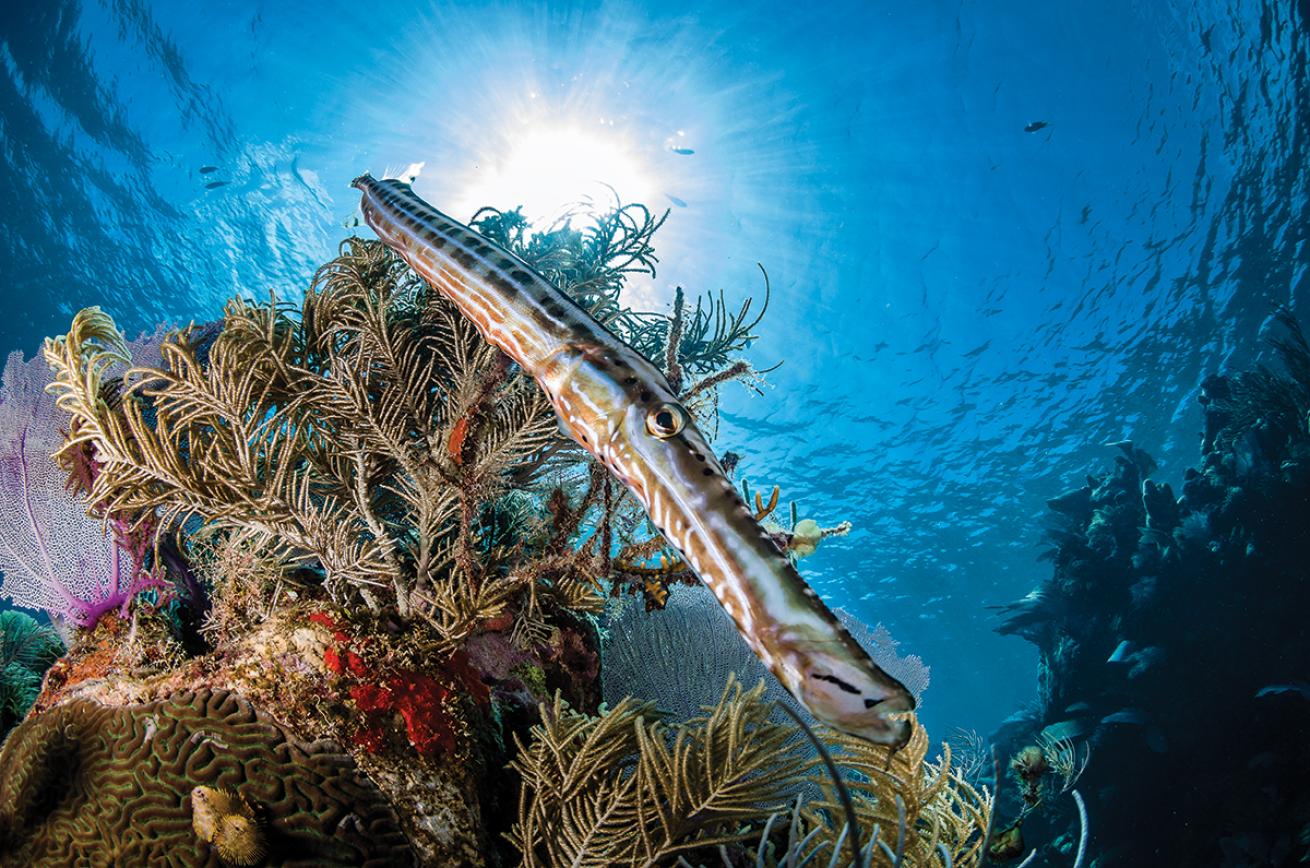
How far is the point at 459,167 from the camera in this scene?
64.8ft

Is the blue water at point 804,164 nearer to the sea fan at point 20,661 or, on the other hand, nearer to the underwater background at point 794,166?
the underwater background at point 794,166

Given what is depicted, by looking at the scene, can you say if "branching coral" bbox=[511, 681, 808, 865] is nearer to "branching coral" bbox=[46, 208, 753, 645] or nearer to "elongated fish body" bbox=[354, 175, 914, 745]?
"branching coral" bbox=[46, 208, 753, 645]

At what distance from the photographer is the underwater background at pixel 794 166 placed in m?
17.5

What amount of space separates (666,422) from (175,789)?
2.43 m

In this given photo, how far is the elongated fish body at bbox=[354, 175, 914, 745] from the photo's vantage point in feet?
4.48

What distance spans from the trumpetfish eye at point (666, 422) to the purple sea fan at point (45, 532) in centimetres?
314

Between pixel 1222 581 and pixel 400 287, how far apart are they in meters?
19.7

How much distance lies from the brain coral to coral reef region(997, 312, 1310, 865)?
1348 cm

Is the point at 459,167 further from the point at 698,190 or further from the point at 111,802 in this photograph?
the point at 111,802

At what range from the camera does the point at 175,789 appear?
7.34 feet

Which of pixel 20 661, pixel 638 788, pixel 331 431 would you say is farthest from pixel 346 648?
pixel 20 661

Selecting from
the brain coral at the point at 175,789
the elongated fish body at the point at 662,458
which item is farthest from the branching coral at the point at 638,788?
the elongated fish body at the point at 662,458

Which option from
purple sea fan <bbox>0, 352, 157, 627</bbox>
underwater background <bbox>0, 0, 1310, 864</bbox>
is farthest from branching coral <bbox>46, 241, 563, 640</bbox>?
underwater background <bbox>0, 0, 1310, 864</bbox>

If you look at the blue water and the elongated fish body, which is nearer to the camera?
the elongated fish body
